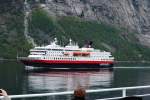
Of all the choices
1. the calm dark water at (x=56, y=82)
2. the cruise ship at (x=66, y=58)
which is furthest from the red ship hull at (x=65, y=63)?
the calm dark water at (x=56, y=82)

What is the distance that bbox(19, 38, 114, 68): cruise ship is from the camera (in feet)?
527

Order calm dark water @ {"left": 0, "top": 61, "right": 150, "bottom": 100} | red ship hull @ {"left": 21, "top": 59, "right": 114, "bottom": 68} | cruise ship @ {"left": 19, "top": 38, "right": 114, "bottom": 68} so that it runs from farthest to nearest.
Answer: cruise ship @ {"left": 19, "top": 38, "right": 114, "bottom": 68} → red ship hull @ {"left": 21, "top": 59, "right": 114, "bottom": 68} → calm dark water @ {"left": 0, "top": 61, "right": 150, "bottom": 100}

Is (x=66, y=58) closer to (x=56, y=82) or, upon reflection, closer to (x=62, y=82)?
(x=62, y=82)

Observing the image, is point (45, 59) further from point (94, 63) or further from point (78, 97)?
point (78, 97)

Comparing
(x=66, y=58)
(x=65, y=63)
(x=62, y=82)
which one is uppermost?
(x=66, y=58)

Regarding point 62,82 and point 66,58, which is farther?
point 66,58

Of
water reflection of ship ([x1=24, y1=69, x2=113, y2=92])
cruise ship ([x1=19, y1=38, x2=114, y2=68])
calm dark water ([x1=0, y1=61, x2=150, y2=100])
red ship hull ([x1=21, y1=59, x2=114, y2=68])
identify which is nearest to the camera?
calm dark water ([x1=0, y1=61, x2=150, y2=100])

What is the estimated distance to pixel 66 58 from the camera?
166m

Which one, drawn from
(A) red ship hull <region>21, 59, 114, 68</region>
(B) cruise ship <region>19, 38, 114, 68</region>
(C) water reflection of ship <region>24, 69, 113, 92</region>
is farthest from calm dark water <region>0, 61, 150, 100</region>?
(B) cruise ship <region>19, 38, 114, 68</region>

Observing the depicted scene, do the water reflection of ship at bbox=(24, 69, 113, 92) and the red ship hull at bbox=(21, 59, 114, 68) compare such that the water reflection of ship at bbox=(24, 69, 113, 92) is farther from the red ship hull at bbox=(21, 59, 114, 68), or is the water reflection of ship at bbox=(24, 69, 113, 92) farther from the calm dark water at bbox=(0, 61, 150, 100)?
the red ship hull at bbox=(21, 59, 114, 68)

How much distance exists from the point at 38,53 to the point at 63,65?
1170 centimetres

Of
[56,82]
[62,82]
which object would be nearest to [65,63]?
[62,82]

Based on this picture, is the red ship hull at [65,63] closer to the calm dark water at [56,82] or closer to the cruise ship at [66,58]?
the cruise ship at [66,58]

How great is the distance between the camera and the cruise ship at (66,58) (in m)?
160
